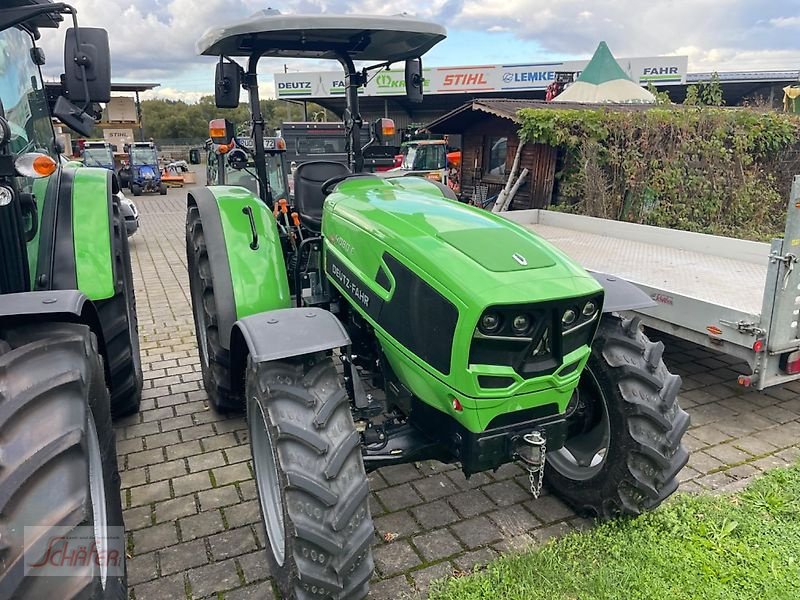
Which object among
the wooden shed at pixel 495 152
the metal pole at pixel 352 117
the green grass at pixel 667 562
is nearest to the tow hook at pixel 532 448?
the green grass at pixel 667 562

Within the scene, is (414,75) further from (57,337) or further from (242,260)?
(57,337)

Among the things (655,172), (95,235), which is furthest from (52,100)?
(655,172)

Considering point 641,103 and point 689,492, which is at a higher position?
point 641,103

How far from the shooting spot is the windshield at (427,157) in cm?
1812

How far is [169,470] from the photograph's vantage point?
345cm

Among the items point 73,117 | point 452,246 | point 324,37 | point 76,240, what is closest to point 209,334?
point 76,240

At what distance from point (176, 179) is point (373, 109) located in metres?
11.8

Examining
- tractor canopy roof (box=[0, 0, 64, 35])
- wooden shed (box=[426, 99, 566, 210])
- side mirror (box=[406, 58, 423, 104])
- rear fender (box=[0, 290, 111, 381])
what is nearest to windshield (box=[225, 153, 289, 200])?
side mirror (box=[406, 58, 423, 104])

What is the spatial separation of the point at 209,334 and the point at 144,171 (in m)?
21.3

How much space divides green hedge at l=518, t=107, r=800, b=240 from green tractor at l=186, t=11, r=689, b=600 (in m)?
7.91

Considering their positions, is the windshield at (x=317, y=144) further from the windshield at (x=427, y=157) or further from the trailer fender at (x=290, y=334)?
the trailer fender at (x=290, y=334)

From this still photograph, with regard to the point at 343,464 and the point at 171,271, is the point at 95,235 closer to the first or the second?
the point at 343,464

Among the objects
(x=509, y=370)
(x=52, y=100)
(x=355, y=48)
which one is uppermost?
(x=355, y=48)

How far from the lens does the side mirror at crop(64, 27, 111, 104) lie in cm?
271
